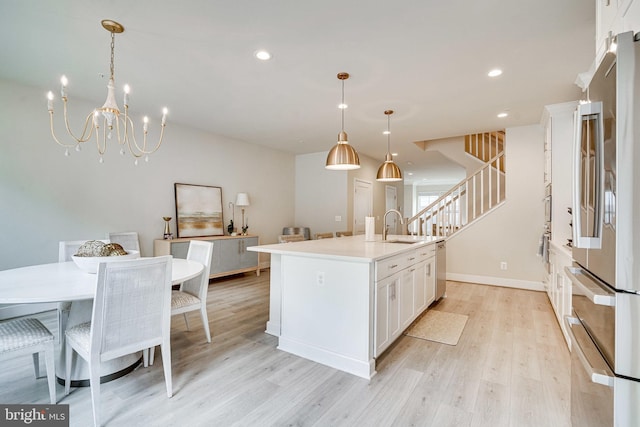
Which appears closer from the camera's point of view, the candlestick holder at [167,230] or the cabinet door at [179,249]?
the cabinet door at [179,249]

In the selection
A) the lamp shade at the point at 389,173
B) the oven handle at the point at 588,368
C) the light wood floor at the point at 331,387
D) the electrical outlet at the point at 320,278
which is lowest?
the light wood floor at the point at 331,387

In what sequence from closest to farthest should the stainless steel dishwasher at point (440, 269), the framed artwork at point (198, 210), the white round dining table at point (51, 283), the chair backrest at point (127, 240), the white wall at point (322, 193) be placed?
the white round dining table at point (51, 283), the stainless steel dishwasher at point (440, 269), the chair backrest at point (127, 240), the framed artwork at point (198, 210), the white wall at point (322, 193)

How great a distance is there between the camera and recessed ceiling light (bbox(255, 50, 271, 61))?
8.43 ft

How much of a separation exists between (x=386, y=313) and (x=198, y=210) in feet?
12.5

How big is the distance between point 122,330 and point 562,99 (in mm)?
5021

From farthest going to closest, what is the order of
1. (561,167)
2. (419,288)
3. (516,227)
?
(516,227), (561,167), (419,288)

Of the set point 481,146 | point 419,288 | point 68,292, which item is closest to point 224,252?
point 419,288

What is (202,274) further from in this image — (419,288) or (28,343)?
(419,288)

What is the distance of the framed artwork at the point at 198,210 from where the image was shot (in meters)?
4.77

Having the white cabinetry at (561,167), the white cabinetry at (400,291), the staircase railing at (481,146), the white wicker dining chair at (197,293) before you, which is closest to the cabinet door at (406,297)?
the white cabinetry at (400,291)

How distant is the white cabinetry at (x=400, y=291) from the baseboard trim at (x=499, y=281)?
2104 mm

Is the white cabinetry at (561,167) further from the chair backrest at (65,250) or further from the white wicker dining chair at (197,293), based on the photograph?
the chair backrest at (65,250)

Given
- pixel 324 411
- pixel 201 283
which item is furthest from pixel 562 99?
pixel 201 283

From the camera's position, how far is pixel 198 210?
5.01 metres
